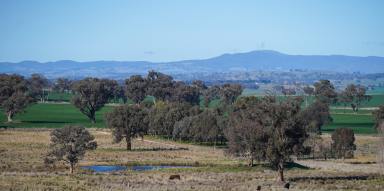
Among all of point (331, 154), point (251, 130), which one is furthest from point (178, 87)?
point (251, 130)

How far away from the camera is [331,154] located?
8919 cm

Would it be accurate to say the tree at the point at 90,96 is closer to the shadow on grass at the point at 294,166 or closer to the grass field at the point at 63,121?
the grass field at the point at 63,121

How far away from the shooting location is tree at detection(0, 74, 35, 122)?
14238 centimetres

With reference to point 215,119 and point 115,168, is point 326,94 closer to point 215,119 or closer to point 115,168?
point 215,119

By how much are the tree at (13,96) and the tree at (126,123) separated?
170 ft

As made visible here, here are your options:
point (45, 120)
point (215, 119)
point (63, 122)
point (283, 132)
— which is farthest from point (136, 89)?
point (283, 132)

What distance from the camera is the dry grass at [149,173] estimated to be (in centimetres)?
5384

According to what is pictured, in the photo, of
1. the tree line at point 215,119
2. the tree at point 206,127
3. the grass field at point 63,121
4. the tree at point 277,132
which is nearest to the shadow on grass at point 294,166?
the tree line at point 215,119

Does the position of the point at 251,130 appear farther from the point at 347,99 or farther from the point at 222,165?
the point at 347,99

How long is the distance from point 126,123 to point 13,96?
57.3m

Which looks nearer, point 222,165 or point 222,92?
point 222,165

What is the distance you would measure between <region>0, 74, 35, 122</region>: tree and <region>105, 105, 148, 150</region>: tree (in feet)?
170

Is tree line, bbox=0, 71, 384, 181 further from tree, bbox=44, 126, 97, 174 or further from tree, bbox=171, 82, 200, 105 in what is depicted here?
tree, bbox=44, 126, 97, 174

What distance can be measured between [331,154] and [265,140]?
32090mm
